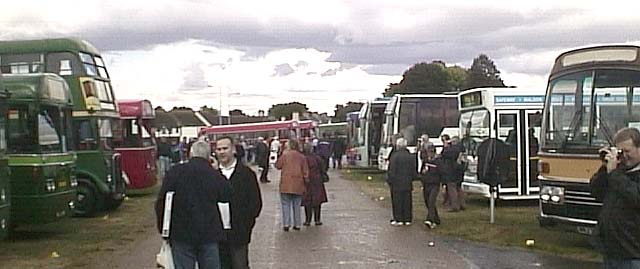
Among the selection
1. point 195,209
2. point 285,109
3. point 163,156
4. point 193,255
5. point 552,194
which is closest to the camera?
point 195,209

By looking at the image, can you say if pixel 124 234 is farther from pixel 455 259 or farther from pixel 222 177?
pixel 222 177

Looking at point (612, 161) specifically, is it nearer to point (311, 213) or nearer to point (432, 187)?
point (432, 187)

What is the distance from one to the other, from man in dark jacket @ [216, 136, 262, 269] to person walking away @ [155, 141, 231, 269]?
0.33 m

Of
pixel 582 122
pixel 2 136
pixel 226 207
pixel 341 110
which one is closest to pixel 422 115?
pixel 582 122

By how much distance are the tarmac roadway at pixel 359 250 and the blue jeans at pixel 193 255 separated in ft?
15.9

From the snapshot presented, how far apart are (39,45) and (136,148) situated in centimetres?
637

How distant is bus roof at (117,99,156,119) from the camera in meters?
29.9

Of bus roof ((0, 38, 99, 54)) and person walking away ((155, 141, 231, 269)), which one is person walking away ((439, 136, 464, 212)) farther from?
person walking away ((155, 141, 231, 269))

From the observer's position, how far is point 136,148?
94.5 ft

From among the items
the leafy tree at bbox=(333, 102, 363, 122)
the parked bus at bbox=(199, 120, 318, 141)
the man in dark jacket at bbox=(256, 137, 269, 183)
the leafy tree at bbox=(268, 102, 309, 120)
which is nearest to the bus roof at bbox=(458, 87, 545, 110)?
the man in dark jacket at bbox=(256, 137, 269, 183)

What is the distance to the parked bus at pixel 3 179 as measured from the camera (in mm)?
15195

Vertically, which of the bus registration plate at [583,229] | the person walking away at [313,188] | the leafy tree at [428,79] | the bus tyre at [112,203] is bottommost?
the bus tyre at [112,203]

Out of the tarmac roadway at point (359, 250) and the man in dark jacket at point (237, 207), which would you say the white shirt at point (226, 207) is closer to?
the man in dark jacket at point (237, 207)

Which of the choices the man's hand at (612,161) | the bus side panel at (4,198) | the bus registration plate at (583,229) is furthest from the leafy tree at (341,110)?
the man's hand at (612,161)
